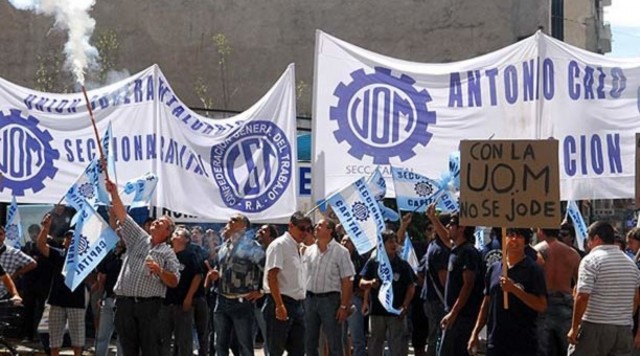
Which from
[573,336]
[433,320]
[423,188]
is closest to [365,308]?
[433,320]

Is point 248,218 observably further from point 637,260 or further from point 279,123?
point 637,260

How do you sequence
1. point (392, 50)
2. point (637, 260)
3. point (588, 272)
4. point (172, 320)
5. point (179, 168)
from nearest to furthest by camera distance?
1. point (588, 272)
2. point (637, 260)
3. point (172, 320)
4. point (179, 168)
5. point (392, 50)

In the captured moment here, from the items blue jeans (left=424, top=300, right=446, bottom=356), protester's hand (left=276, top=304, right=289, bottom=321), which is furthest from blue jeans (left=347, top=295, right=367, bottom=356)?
protester's hand (left=276, top=304, right=289, bottom=321)

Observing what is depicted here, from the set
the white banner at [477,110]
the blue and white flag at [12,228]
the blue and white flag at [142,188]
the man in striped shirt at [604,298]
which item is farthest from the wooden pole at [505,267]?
the blue and white flag at [12,228]

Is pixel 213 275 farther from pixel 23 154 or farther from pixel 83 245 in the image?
pixel 23 154

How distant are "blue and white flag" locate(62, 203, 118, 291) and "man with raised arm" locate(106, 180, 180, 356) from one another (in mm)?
490

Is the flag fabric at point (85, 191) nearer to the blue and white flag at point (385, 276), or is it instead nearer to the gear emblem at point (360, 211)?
Answer: the gear emblem at point (360, 211)

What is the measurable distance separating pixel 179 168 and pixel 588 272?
5.56 meters

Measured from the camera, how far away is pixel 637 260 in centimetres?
1172

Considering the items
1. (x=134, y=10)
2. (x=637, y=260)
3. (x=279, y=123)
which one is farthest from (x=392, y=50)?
(x=637, y=260)

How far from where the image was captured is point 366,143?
13602 mm

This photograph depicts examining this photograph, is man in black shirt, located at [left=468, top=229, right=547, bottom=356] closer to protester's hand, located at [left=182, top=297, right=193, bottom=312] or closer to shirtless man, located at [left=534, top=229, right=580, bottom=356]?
shirtless man, located at [left=534, top=229, right=580, bottom=356]

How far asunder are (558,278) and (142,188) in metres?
4.70

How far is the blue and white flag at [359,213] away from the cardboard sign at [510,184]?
3045mm
